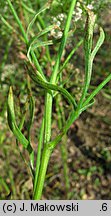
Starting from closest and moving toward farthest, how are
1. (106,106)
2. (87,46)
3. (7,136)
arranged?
(87,46), (7,136), (106,106)

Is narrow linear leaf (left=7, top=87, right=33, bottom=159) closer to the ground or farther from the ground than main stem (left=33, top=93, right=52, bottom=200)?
farther from the ground

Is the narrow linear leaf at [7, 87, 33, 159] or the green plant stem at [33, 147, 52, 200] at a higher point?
the narrow linear leaf at [7, 87, 33, 159]

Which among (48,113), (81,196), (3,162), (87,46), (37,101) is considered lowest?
(81,196)

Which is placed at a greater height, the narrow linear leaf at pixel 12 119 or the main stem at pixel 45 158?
the narrow linear leaf at pixel 12 119

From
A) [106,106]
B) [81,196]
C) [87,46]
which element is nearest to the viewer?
[87,46]

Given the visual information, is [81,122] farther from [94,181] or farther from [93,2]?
[93,2]

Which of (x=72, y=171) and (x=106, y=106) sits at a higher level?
(x=106, y=106)

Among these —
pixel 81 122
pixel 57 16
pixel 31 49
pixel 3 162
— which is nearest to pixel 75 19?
pixel 57 16

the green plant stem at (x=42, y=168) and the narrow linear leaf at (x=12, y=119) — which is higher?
the narrow linear leaf at (x=12, y=119)

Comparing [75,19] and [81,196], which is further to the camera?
[81,196]
